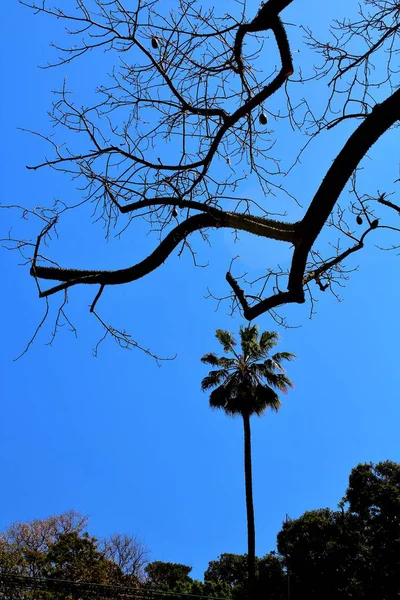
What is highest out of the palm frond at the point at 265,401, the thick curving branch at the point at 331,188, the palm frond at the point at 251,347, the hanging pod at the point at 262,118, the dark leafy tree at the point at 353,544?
the palm frond at the point at 251,347

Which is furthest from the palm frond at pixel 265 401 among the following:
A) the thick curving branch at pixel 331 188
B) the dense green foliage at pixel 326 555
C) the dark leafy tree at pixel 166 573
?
the dark leafy tree at pixel 166 573

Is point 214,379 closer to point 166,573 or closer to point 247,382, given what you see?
point 247,382

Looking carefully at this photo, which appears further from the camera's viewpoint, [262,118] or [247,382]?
[247,382]

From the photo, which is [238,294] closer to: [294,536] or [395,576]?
[395,576]

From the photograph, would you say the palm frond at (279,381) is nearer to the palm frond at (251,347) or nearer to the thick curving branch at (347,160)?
the palm frond at (251,347)

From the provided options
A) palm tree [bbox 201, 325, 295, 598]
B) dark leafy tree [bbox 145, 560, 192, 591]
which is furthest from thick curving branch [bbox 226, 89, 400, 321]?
dark leafy tree [bbox 145, 560, 192, 591]

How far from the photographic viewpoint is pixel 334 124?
2654 millimetres

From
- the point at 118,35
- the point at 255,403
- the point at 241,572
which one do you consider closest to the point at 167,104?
the point at 118,35

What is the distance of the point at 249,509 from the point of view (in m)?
15.9

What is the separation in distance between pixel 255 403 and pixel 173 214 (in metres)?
14.6

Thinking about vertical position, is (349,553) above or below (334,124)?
above

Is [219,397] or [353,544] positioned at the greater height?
[219,397]

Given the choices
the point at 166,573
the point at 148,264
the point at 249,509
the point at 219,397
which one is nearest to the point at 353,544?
the point at 249,509

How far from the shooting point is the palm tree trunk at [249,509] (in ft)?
49.5
